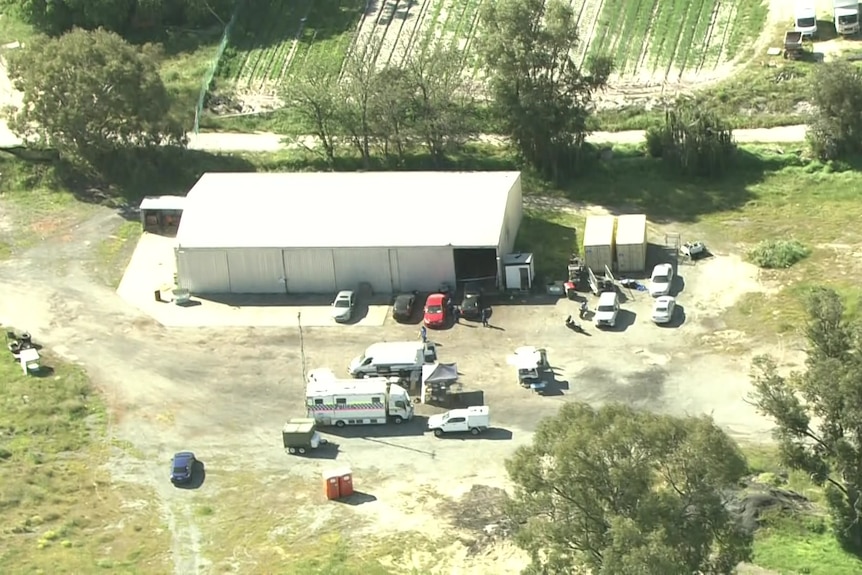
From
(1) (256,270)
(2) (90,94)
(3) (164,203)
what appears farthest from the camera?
(2) (90,94)

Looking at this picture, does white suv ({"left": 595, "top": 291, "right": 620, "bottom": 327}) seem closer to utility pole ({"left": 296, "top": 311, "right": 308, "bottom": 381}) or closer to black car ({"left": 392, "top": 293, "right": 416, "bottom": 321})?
black car ({"left": 392, "top": 293, "right": 416, "bottom": 321})

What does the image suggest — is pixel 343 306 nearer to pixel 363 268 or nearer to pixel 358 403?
pixel 363 268

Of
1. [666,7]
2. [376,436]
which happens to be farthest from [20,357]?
[666,7]

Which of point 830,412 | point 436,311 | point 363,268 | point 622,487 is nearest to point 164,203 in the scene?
point 363,268

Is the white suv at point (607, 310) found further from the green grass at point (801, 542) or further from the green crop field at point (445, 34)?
the green crop field at point (445, 34)

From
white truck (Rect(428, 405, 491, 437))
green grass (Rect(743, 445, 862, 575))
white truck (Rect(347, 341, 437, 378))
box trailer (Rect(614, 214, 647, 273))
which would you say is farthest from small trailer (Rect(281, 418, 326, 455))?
box trailer (Rect(614, 214, 647, 273))

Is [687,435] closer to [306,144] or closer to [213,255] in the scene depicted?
[213,255]
